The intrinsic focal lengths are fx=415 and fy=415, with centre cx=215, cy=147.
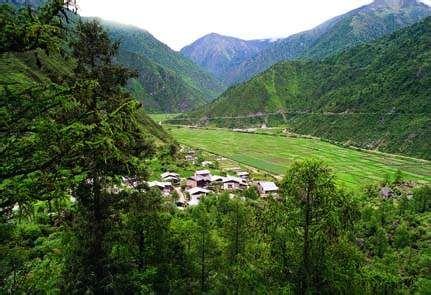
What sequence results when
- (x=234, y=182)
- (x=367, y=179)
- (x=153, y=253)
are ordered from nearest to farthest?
(x=153, y=253) → (x=234, y=182) → (x=367, y=179)

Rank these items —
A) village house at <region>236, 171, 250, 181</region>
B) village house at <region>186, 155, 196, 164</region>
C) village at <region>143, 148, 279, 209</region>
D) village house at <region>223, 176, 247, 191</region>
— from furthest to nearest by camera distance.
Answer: village house at <region>186, 155, 196, 164</region> < village house at <region>236, 171, 250, 181</region> < village house at <region>223, 176, 247, 191</region> < village at <region>143, 148, 279, 209</region>

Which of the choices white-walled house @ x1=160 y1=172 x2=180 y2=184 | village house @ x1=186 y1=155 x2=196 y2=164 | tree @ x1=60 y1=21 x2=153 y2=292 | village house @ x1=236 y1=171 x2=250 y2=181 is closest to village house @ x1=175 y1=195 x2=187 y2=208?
white-walled house @ x1=160 y1=172 x2=180 y2=184

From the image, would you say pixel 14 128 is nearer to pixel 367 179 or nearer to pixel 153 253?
pixel 153 253

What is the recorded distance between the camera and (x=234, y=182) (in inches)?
3679

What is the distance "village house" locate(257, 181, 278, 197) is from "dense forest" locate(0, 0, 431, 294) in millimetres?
46042

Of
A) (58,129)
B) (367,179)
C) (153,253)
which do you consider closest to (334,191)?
(153,253)

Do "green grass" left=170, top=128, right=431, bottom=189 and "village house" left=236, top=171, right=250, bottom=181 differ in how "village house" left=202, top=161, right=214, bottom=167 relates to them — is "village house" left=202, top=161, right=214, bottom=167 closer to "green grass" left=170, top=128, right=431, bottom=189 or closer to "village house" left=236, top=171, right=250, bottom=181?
"village house" left=236, top=171, right=250, bottom=181

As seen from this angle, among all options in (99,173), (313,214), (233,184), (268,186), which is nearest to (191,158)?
(233,184)

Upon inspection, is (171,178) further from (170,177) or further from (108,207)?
(108,207)

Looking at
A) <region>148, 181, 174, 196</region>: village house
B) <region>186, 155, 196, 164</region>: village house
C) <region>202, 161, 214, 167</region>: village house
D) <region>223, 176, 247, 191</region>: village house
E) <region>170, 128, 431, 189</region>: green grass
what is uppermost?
<region>148, 181, 174, 196</region>: village house

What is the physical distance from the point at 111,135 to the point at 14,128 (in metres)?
2.55

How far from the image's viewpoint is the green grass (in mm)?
119188

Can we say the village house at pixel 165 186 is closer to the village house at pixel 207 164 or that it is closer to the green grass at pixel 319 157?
the village house at pixel 207 164

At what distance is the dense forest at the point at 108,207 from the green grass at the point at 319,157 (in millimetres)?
79274
